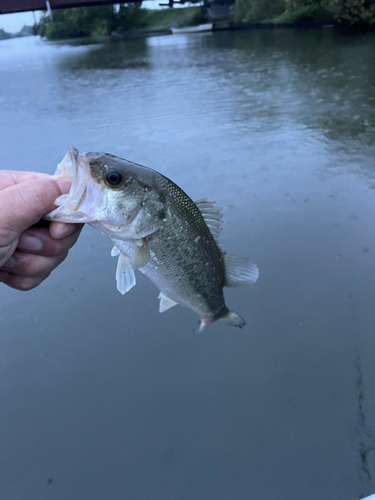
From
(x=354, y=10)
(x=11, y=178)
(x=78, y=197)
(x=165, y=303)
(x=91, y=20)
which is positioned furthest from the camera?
(x=91, y=20)

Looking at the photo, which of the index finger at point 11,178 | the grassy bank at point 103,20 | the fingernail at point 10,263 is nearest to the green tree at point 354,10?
the grassy bank at point 103,20

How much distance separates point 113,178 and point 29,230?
1.80 feet

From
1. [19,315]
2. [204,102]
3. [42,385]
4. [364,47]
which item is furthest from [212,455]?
[364,47]

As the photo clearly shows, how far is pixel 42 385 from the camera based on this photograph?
3.09 m

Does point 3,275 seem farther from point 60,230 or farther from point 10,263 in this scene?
point 60,230

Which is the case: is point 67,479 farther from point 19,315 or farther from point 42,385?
point 19,315

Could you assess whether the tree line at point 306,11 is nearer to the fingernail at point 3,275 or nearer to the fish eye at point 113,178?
the fish eye at point 113,178

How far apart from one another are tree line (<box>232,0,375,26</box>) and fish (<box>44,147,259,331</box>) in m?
22.2

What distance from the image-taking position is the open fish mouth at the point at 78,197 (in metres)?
1.58

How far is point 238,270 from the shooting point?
78.7 inches

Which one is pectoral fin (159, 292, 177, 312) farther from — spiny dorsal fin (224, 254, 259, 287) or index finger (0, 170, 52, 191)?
index finger (0, 170, 52, 191)

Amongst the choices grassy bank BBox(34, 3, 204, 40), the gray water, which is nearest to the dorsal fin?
the gray water

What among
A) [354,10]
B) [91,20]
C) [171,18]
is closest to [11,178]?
[354,10]

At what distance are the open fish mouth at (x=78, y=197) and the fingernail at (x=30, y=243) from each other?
14.4 inches
